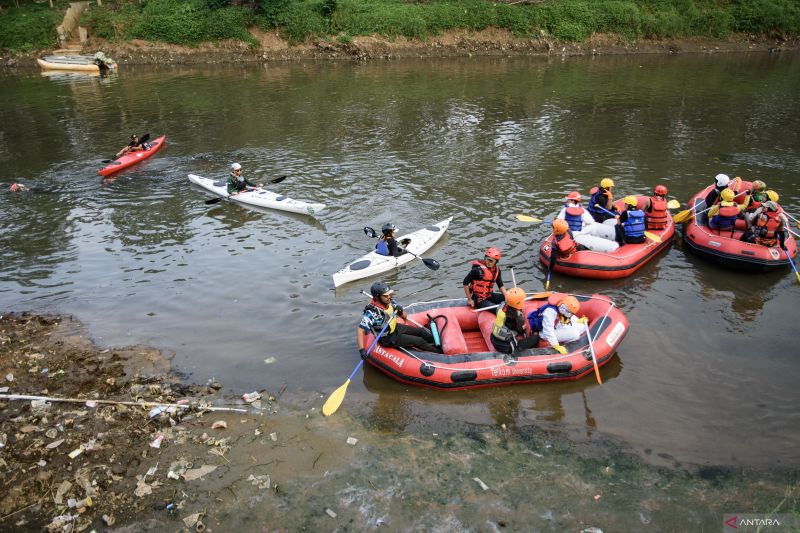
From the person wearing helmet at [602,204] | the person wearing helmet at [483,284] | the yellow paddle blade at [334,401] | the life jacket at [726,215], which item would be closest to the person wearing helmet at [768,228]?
the life jacket at [726,215]

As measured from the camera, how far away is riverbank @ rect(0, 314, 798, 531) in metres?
6.47

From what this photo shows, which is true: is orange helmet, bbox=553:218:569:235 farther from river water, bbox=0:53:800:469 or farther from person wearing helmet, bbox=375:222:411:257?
person wearing helmet, bbox=375:222:411:257

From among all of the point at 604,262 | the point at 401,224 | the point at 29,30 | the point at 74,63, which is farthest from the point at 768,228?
the point at 29,30

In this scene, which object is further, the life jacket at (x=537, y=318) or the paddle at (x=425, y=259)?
the paddle at (x=425, y=259)

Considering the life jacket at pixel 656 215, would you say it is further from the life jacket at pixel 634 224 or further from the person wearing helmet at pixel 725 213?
the person wearing helmet at pixel 725 213

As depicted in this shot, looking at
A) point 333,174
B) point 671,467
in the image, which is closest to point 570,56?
point 333,174

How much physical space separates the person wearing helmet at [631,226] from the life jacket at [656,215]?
63cm

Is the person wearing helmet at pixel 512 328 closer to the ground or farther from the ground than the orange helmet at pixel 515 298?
closer to the ground

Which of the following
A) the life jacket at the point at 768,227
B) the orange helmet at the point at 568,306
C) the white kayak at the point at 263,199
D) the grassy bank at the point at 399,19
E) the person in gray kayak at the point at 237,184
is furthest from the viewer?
the grassy bank at the point at 399,19

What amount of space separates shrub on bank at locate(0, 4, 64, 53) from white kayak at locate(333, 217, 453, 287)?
3646 centimetres

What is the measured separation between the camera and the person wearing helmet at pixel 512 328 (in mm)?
8844

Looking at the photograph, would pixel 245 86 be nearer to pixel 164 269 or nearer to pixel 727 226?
pixel 164 269

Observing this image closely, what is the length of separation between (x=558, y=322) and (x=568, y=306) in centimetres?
55

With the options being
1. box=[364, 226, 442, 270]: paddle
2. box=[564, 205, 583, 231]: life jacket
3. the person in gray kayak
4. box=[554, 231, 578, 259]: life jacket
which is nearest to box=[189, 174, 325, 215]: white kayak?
the person in gray kayak
